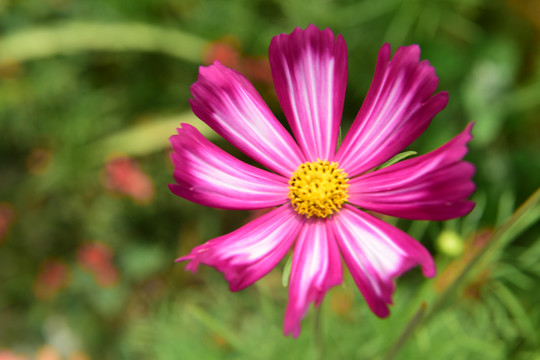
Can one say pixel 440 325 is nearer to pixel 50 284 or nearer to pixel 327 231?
pixel 327 231

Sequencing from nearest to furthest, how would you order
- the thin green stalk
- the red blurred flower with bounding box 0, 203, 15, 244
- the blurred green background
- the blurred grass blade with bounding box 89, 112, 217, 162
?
the thin green stalk < the blurred green background < the blurred grass blade with bounding box 89, 112, 217, 162 < the red blurred flower with bounding box 0, 203, 15, 244

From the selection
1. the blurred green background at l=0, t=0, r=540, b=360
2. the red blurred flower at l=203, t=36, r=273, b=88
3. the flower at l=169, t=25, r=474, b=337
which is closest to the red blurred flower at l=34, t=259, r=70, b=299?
the blurred green background at l=0, t=0, r=540, b=360

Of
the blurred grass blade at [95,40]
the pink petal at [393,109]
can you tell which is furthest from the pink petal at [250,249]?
the blurred grass blade at [95,40]

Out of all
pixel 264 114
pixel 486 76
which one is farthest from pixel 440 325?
pixel 486 76

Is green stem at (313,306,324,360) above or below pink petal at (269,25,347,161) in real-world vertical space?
below

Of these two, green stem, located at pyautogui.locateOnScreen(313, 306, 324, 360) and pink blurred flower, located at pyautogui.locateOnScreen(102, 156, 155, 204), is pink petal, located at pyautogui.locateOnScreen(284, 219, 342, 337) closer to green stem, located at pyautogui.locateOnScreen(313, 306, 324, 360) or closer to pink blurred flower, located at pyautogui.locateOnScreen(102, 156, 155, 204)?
green stem, located at pyautogui.locateOnScreen(313, 306, 324, 360)

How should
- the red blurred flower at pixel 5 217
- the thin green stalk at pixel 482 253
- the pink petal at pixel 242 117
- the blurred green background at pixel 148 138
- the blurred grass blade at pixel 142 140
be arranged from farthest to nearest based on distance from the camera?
1. the red blurred flower at pixel 5 217
2. the blurred grass blade at pixel 142 140
3. the blurred green background at pixel 148 138
4. the pink petal at pixel 242 117
5. the thin green stalk at pixel 482 253

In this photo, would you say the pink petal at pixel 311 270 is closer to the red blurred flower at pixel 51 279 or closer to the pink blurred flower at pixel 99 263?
the pink blurred flower at pixel 99 263
